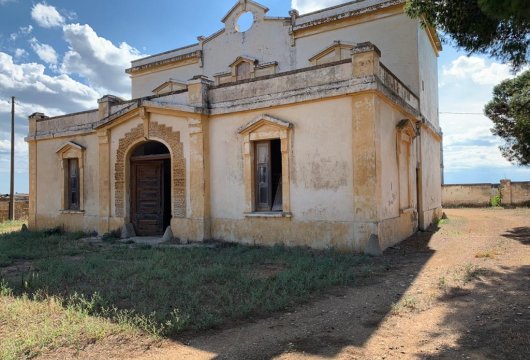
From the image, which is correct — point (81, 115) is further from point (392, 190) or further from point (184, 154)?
point (392, 190)

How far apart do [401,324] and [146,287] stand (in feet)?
12.6

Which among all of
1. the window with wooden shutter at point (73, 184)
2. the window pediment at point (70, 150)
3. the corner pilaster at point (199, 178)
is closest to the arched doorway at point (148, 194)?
the corner pilaster at point (199, 178)

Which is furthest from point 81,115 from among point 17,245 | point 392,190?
point 392,190

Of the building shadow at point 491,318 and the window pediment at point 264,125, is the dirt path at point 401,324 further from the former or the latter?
the window pediment at point 264,125

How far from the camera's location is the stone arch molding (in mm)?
11617

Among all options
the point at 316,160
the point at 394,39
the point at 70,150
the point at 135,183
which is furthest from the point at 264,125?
the point at 70,150

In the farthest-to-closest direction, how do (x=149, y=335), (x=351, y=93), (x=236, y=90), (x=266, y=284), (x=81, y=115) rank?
(x=81, y=115)
(x=236, y=90)
(x=351, y=93)
(x=266, y=284)
(x=149, y=335)

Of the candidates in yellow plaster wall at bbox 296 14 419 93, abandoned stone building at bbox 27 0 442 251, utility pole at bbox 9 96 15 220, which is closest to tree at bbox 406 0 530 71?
abandoned stone building at bbox 27 0 442 251

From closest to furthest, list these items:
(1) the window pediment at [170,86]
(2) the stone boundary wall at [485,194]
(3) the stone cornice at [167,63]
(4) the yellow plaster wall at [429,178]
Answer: (4) the yellow plaster wall at [429,178]
(3) the stone cornice at [167,63]
(1) the window pediment at [170,86]
(2) the stone boundary wall at [485,194]

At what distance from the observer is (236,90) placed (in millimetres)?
11094

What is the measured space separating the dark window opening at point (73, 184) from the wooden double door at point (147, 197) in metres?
2.91

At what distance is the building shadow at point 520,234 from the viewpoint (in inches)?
437

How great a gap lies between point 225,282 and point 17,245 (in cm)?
829

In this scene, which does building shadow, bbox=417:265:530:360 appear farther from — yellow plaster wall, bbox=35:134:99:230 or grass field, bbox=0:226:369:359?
yellow plaster wall, bbox=35:134:99:230
